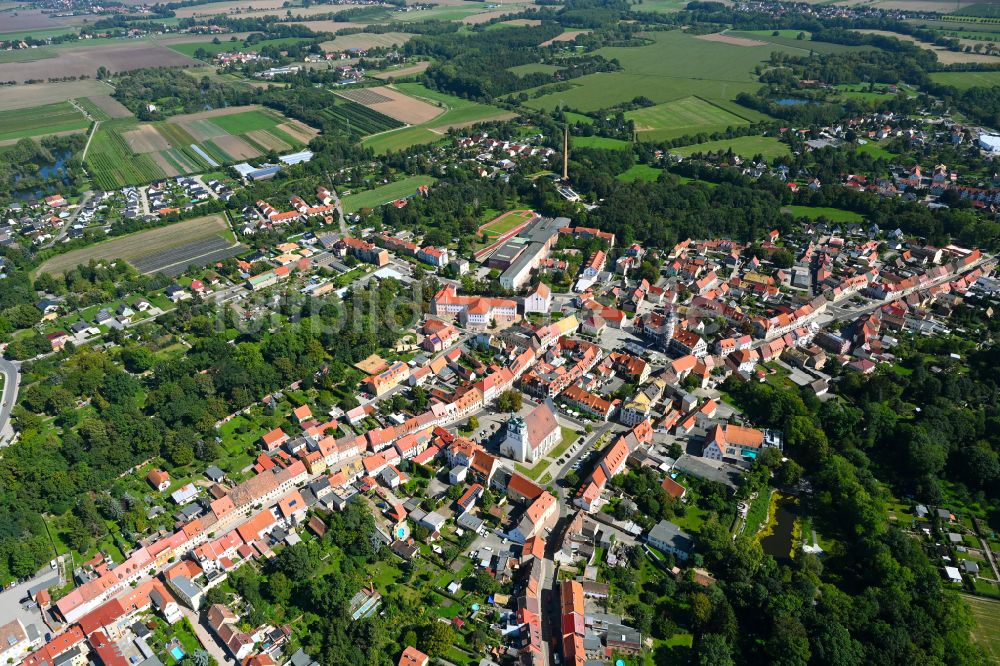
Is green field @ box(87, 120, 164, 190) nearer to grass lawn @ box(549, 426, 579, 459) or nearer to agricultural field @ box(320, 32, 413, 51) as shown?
agricultural field @ box(320, 32, 413, 51)

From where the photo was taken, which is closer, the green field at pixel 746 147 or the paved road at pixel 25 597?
the paved road at pixel 25 597

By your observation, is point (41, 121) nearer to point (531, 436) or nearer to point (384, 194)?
point (384, 194)

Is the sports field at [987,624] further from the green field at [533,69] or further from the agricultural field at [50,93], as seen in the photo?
the agricultural field at [50,93]

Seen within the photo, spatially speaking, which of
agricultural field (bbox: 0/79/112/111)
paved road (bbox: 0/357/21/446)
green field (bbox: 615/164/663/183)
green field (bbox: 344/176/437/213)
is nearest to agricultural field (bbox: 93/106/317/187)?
green field (bbox: 344/176/437/213)

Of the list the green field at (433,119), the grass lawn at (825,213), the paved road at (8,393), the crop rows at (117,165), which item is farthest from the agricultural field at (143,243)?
the grass lawn at (825,213)

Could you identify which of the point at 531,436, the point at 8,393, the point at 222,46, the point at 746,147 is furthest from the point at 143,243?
the point at 222,46

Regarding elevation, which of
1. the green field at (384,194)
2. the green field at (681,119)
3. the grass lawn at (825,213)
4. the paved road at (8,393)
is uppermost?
the green field at (681,119)
